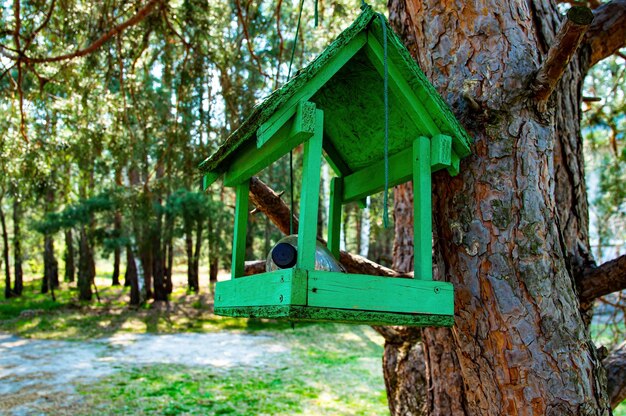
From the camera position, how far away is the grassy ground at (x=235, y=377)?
6023mm

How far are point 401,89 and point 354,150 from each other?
1.62 feet

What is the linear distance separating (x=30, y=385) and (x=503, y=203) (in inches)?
274

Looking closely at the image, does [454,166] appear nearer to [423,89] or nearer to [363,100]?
[423,89]

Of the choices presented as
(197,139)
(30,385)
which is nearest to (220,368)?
(30,385)

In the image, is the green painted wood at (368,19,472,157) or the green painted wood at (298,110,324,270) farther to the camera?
the green painted wood at (368,19,472,157)

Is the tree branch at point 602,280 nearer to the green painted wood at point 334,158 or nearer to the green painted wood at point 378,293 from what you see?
the green painted wood at point 378,293

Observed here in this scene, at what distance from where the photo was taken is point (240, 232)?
85.4 inches

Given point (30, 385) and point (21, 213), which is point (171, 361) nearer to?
point (30, 385)

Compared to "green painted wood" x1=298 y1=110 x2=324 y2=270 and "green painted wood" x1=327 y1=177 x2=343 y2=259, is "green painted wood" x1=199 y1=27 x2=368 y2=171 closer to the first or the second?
"green painted wood" x1=298 y1=110 x2=324 y2=270

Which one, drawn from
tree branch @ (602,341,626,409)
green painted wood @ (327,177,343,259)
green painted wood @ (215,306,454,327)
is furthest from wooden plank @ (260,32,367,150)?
tree branch @ (602,341,626,409)

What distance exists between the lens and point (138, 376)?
299 inches

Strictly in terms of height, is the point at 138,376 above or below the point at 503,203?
below

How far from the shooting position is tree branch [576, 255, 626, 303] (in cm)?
198

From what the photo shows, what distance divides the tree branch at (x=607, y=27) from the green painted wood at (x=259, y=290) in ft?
5.94
